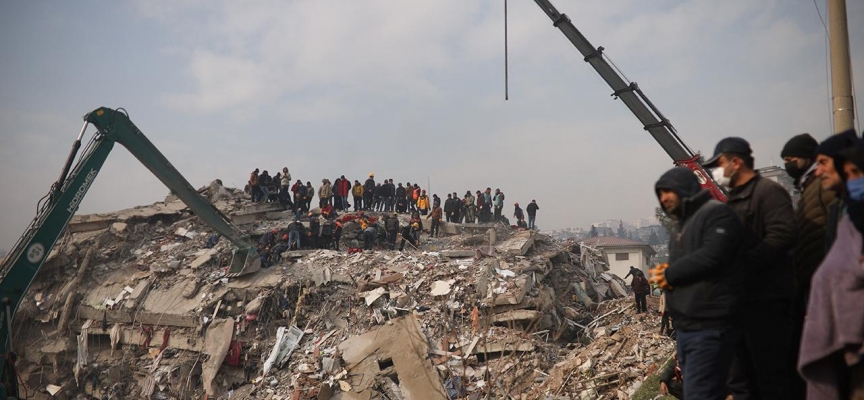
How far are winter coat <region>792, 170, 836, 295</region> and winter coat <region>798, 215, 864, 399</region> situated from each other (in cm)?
86

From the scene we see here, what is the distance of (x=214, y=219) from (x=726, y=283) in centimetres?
1248

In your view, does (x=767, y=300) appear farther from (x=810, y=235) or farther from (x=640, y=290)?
(x=640, y=290)

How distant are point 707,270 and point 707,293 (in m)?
0.12

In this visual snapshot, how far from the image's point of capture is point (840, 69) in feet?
15.9

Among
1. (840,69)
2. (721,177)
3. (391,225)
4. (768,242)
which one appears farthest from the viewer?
(391,225)

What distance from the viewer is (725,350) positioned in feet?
8.30

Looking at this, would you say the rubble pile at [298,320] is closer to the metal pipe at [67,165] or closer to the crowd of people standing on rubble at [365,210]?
the crowd of people standing on rubble at [365,210]

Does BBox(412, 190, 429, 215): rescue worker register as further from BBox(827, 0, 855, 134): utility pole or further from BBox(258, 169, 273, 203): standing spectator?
BBox(827, 0, 855, 134): utility pole

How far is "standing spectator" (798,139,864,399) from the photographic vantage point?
70.8 inches

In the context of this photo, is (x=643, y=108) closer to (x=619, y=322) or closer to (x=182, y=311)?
(x=619, y=322)

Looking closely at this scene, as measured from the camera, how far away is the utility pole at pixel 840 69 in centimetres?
481

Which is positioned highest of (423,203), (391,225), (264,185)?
(264,185)

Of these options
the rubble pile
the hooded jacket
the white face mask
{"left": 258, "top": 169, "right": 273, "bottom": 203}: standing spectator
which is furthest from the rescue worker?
the hooded jacket

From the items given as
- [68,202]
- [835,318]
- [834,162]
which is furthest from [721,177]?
[68,202]
